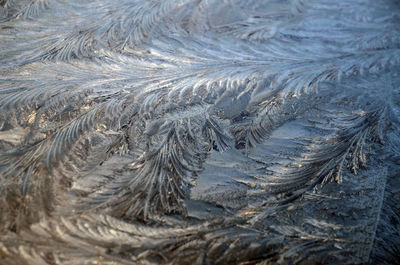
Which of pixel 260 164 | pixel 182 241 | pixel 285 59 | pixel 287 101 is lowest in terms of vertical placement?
pixel 182 241

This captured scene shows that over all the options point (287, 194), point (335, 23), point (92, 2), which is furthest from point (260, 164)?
point (92, 2)

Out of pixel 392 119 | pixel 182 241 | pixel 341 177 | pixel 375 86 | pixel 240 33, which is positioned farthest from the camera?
pixel 240 33

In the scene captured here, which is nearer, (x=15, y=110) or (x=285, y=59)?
(x=15, y=110)

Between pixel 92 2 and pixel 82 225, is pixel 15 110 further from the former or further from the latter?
pixel 92 2

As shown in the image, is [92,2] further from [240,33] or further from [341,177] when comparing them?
[341,177]

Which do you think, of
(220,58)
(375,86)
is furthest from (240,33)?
(375,86)

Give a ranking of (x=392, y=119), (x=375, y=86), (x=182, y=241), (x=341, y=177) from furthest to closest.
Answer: (x=375, y=86) < (x=392, y=119) < (x=341, y=177) < (x=182, y=241)

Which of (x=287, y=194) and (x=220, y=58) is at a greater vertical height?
(x=220, y=58)

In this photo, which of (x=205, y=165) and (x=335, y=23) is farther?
(x=335, y=23)

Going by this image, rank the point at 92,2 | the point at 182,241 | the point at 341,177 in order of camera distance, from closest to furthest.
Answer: the point at 182,241
the point at 341,177
the point at 92,2
